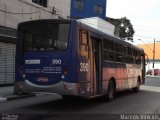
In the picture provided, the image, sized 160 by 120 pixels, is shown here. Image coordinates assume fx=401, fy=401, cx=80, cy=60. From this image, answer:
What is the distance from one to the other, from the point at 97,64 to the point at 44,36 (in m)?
2.70

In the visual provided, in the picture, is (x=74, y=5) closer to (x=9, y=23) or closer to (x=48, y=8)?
(x=48, y=8)

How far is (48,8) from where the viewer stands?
29750mm

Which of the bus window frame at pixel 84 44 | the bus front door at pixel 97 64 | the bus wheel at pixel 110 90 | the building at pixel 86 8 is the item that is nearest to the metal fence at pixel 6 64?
the bus wheel at pixel 110 90

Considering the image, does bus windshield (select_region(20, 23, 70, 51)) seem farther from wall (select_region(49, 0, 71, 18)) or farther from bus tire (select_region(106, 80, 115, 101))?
wall (select_region(49, 0, 71, 18))

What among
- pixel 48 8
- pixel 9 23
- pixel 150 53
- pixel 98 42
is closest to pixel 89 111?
pixel 98 42

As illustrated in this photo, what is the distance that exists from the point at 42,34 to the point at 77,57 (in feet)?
5.05

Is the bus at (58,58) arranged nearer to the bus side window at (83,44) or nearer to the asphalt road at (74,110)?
the bus side window at (83,44)

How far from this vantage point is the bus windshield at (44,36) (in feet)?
44.1

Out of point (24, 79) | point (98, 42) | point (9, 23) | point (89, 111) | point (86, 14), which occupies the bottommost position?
point (89, 111)

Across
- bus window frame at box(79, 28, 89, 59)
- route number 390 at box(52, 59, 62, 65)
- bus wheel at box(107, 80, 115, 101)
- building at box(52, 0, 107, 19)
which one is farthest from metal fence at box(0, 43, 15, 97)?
building at box(52, 0, 107, 19)

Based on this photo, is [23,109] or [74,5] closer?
[23,109]

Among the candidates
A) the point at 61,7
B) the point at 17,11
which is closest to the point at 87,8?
the point at 61,7

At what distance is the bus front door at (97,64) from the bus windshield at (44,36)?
1809mm

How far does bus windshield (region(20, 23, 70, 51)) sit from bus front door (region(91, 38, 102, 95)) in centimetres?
181
